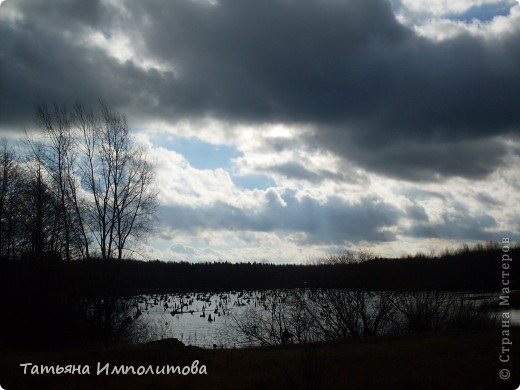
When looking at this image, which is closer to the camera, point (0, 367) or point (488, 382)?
point (488, 382)

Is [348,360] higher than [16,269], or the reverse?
[16,269]

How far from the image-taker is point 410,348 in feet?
68.8

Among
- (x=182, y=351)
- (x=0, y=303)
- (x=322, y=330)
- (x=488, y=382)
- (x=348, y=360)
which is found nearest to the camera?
(x=488, y=382)

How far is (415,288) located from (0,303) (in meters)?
30.2

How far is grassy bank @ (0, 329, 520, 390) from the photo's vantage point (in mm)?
14508

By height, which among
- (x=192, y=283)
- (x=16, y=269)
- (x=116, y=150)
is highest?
(x=116, y=150)

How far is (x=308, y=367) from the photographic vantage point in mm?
11312

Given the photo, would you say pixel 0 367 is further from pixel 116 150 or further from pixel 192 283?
pixel 192 283

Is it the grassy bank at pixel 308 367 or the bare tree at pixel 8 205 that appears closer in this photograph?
the grassy bank at pixel 308 367

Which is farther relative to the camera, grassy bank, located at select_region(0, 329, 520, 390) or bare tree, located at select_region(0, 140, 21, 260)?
bare tree, located at select_region(0, 140, 21, 260)

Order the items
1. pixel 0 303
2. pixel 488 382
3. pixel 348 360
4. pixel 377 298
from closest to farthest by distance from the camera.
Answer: pixel 488 382 → pixel 348 360 → pixel 0 303 → pixel 377 298

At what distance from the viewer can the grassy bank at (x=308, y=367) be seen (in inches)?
571

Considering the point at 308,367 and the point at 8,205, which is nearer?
the point at 308,367

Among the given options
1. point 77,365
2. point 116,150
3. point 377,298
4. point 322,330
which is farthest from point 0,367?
point 377,298
